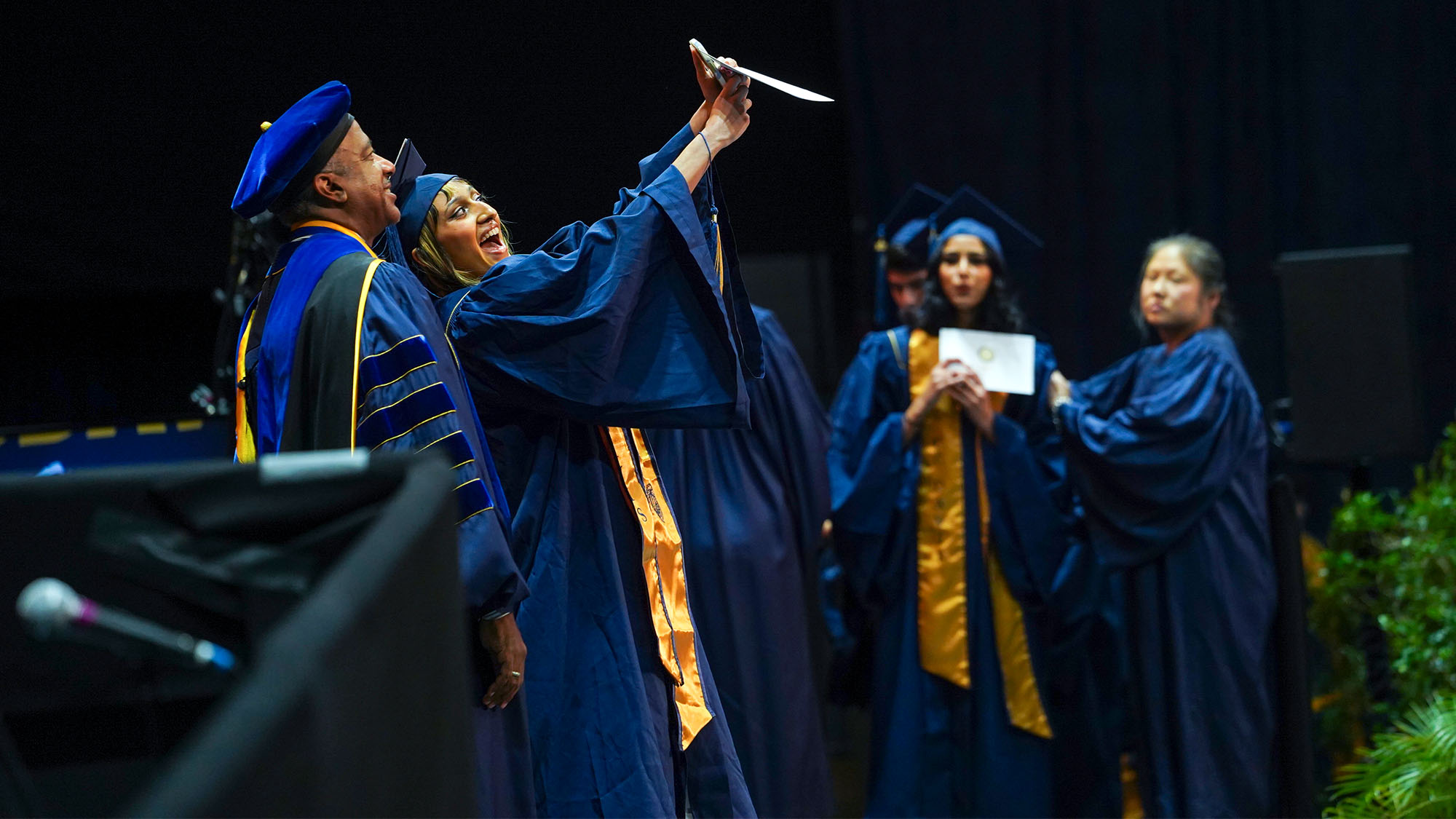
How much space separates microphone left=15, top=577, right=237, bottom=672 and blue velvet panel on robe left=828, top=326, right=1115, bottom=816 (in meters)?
3.16

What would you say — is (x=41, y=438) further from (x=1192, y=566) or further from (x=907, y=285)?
(x=1192, y=566)

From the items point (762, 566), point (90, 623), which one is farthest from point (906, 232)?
point (90, 623)

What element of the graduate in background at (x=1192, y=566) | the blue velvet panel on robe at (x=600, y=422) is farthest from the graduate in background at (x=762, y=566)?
the blue velvet panel on robe at (x=600, y=422)

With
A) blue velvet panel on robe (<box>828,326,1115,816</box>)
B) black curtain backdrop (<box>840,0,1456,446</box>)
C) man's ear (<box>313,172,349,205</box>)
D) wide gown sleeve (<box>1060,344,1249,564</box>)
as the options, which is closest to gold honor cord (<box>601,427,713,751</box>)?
man's ear (<box>313,172,349,205</box>)

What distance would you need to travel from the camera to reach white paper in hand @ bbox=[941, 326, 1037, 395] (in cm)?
373

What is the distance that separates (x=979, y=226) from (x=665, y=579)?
84.5 inches

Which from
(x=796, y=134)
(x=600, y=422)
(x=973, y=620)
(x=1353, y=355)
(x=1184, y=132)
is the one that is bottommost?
(x=973, y=620)

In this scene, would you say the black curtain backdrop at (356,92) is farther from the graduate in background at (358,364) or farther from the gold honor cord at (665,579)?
the gold honor cord at (665,579)

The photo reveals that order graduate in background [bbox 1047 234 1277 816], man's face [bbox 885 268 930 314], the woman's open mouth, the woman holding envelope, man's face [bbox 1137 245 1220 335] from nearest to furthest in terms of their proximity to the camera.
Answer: the woman's open mouth → graduate in background [bbox 1047 234 1277 816] → the woman holding envelope → man's face [bbox 1137 245 1220 335] → man's face [bbox 885 268 930 314]

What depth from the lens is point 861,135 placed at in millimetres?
5258

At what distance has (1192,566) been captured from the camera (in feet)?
12.2

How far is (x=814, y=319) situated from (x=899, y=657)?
1532 millimetres

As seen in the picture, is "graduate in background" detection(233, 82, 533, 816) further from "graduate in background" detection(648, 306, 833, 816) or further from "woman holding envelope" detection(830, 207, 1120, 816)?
"woman holding envelope" detection(830, 207, 1120, 816)

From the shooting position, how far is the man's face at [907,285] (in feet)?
14.2
